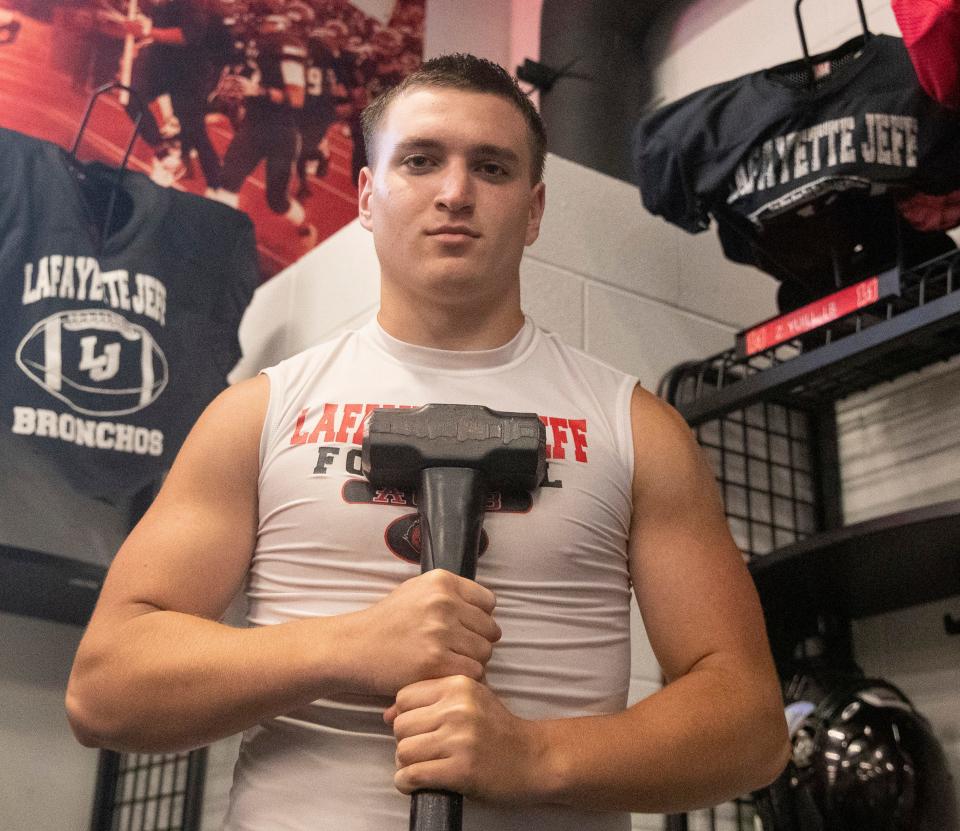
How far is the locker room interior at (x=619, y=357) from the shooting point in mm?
1802

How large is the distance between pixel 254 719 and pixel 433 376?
37 centimetres

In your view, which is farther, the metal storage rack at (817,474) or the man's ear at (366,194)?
the metal storage rack at (817,474)

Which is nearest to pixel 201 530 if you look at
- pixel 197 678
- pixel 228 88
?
pixel 197 678

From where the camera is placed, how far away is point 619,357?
6.22ft

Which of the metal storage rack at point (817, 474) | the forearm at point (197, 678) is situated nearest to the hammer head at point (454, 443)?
the forearm at point (197, 678)

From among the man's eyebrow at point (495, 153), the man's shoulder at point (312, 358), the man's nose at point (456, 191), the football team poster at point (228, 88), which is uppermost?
the football team poster at point (228, 88)

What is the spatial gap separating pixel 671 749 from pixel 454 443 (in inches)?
11.4

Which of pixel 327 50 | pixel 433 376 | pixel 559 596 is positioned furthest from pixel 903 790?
pixel 327 50

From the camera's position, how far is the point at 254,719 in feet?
2.88

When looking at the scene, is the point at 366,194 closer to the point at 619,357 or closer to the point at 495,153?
the point at 495,153

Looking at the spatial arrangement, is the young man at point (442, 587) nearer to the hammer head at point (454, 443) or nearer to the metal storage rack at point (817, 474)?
the hammer head at point (454, 443)

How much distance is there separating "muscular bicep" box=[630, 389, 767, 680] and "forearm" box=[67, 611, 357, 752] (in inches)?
12.1

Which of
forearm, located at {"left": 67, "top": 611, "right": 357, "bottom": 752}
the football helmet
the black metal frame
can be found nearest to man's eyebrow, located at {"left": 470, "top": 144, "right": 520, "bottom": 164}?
forearm, located at {"left": 67, "top": 611, "right": 357, "bottom": 752}

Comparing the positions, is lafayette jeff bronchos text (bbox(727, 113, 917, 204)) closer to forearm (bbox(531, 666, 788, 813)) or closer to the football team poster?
forearm (bbox(531, 666, 788, 813))
